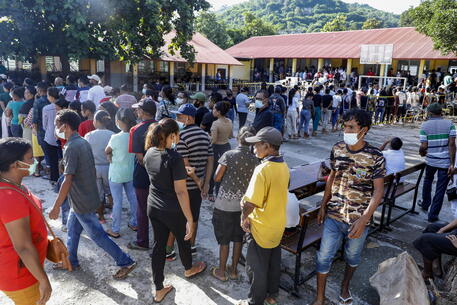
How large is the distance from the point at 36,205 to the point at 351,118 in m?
2.55

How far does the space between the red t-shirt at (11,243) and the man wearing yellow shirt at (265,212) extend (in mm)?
1511

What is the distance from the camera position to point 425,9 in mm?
18078

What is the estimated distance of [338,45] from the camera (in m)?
27.4

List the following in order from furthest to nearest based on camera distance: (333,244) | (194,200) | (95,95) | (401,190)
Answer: (95,95)
(401,190)
(194,200)
(333,244)

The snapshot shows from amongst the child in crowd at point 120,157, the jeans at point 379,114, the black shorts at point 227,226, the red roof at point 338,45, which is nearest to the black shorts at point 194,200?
the black shorts at point 227,226

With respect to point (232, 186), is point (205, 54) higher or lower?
higher

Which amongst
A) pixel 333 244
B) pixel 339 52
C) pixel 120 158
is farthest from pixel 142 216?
pixel 339 52

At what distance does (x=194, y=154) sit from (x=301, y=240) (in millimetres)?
1478

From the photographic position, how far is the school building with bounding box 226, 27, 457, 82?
73.6 feet

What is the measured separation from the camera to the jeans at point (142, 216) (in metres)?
3.99

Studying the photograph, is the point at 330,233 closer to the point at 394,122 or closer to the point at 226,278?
the point at 226,278

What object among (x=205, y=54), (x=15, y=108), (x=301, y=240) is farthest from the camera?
(x=205, y=54)

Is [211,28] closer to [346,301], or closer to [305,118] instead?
[305,118]

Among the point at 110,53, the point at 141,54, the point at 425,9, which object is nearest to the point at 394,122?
the point at 425,9
